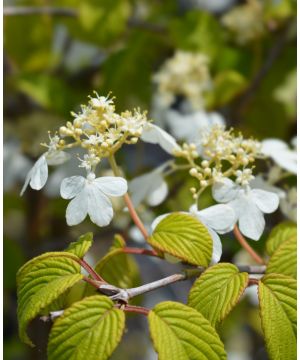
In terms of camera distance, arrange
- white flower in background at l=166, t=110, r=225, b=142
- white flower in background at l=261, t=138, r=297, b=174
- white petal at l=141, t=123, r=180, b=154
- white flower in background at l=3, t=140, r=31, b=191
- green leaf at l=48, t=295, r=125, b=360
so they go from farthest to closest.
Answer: white flower in background at l=3, t=140, r=31, b=191, white flower in background at l=166, t=110, r=225, b=142, white flower in background at l=261, t=138, r=297, b=174, white petal at l=141, t=123, r=180, b=154, green leaf at l=48, t=295, r=125, b=360

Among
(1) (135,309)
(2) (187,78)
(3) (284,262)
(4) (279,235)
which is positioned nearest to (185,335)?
(1) (135,309)

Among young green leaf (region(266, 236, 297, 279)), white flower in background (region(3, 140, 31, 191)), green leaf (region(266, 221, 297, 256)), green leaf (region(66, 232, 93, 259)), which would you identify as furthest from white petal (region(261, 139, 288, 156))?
white flower in background (region(3, 140, 31, 191))

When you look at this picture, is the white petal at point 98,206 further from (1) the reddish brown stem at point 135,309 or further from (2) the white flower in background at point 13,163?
(2) the white flower in background at point 13,163

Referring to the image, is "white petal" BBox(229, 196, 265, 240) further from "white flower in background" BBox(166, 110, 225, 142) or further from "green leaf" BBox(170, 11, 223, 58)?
"green leaf" BBox(170, 11, 223, 58)

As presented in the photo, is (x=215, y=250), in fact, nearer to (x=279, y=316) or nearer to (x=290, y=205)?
(x=279, y=316)

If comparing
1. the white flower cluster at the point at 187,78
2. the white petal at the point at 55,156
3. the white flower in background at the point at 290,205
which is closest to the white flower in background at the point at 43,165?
the white petal at the point at 55,156

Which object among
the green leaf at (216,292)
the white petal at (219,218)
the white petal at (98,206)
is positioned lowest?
the green leaf at (216,292)
